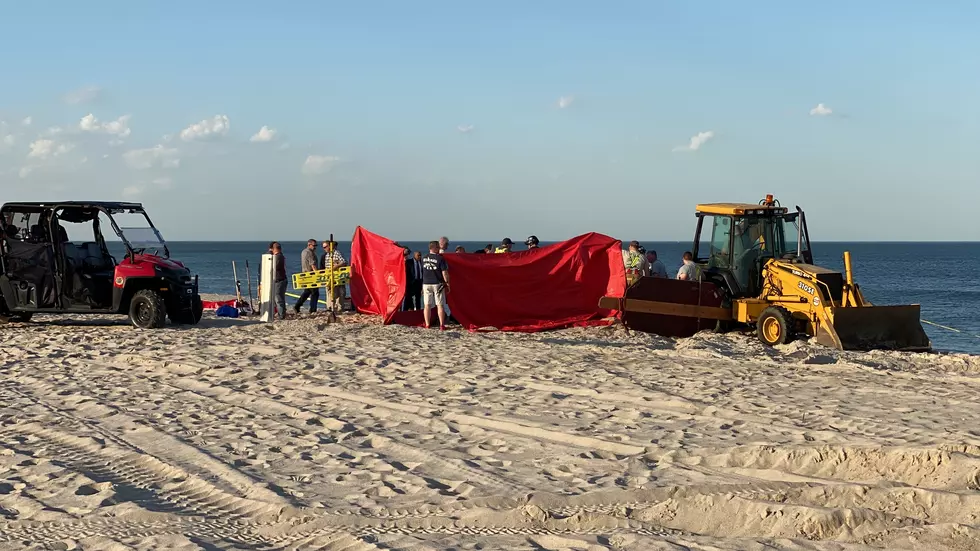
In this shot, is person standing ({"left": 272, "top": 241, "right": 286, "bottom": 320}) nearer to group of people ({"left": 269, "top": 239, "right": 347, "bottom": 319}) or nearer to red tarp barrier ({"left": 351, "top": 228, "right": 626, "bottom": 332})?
group of people ({"left": 269, "top": 239, "right": 347, "bottom": 319})

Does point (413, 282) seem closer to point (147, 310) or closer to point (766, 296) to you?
point (147, 310)

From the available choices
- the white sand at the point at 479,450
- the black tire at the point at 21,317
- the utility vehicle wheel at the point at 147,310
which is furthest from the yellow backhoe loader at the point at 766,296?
the black tire at the point at 21,317

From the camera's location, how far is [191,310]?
15719 mm

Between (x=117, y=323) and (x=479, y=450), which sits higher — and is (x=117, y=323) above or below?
above

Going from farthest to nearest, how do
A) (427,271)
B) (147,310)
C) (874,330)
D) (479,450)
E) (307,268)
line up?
(307,268), (147,310), (427,271), (874,330), (479,450)

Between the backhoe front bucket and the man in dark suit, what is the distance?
6.52 m

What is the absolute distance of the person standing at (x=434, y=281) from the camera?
14.9 meters

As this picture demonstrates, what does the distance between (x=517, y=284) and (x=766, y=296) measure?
4.02m

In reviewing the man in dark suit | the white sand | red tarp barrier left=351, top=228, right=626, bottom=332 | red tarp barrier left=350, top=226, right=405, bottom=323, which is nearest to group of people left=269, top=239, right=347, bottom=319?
red tarp barrier left=350, top=226, right=405, bottom=323

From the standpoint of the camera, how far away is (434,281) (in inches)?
592

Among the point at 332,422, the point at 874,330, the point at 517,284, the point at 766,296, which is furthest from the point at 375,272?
the point at 332,422

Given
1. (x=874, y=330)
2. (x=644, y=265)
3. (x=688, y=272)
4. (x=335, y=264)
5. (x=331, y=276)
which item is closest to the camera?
(x=874, y=330)

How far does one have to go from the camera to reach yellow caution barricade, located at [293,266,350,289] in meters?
17.4

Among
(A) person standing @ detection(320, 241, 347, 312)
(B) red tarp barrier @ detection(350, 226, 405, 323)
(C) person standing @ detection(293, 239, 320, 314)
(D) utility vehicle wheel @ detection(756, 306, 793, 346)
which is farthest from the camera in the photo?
(C) person standing @ detection(293, 239, 320, 314)
